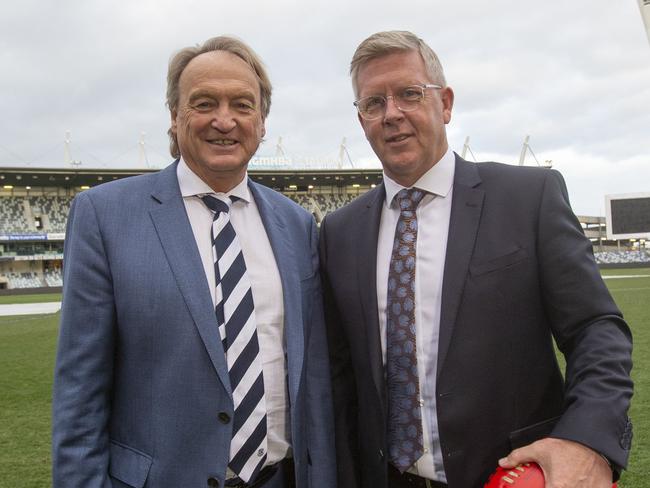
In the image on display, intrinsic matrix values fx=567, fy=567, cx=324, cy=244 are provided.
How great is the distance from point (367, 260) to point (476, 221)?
0.40 m

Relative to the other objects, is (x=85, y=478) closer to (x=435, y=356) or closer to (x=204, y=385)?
(x=204, y=385)

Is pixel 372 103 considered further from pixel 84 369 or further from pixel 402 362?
pixel 84 369

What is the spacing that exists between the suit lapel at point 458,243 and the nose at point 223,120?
0.79 metres

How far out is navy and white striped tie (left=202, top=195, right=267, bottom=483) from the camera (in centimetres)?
175

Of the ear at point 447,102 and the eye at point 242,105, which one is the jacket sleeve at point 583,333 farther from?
the eye at point 242,105

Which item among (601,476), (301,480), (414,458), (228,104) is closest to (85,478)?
(301,480)

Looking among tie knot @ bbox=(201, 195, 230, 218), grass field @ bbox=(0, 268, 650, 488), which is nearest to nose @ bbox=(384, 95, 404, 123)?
tie knot @ bbox=(201, 195, 230, 218)

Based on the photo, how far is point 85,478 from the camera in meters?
1.60

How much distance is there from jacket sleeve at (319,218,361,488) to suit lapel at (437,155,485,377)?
50cm

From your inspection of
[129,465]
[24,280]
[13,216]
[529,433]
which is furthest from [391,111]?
[13,216]

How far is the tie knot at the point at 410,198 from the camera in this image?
2.00 m

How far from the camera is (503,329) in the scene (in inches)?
70.1

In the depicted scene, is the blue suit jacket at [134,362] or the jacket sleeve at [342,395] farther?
the jacket sleeve at [342,395]

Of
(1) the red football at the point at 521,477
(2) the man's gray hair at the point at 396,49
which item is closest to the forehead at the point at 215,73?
(2) the man's gray hair at the point at 396,49
